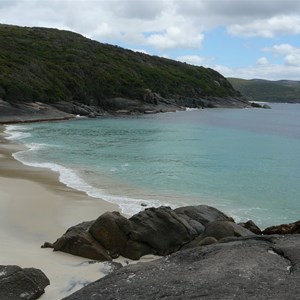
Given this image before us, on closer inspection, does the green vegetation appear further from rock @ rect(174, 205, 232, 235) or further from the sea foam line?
rock @ rect(174, 205, 232, 235)

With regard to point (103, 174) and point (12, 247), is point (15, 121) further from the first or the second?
point (12, 247)

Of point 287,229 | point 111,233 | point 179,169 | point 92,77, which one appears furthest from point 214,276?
point 92,77

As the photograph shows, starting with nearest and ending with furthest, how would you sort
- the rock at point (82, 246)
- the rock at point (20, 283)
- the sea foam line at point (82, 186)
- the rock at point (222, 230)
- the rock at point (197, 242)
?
the rock at point (20, 283)
the rock at point (197, 242)
the rock at point (82, 246)
the rock at point (222, 230)
the sea foam line at point (82, 186)

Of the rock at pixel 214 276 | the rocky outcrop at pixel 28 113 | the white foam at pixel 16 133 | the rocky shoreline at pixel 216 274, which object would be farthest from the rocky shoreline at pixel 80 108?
the rock at pixel 214 276

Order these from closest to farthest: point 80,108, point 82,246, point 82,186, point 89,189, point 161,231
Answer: point 82,246
point 161,231
point 89,189
point 82,186
point 80,108

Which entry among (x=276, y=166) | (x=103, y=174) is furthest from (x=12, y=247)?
A: (x=276, y=166)

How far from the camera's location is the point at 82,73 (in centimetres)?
11069

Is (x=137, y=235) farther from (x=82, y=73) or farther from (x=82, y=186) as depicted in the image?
(x=82, y=73)

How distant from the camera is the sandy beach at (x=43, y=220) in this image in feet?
34.7

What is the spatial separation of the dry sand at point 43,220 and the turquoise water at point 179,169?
142 centimetres

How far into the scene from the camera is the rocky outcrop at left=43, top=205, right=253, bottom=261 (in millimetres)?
12117

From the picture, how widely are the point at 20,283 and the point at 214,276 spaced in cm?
407

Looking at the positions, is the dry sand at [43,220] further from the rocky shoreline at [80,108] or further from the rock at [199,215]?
the rocky shoreline at [80,108]

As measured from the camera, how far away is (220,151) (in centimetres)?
4250
